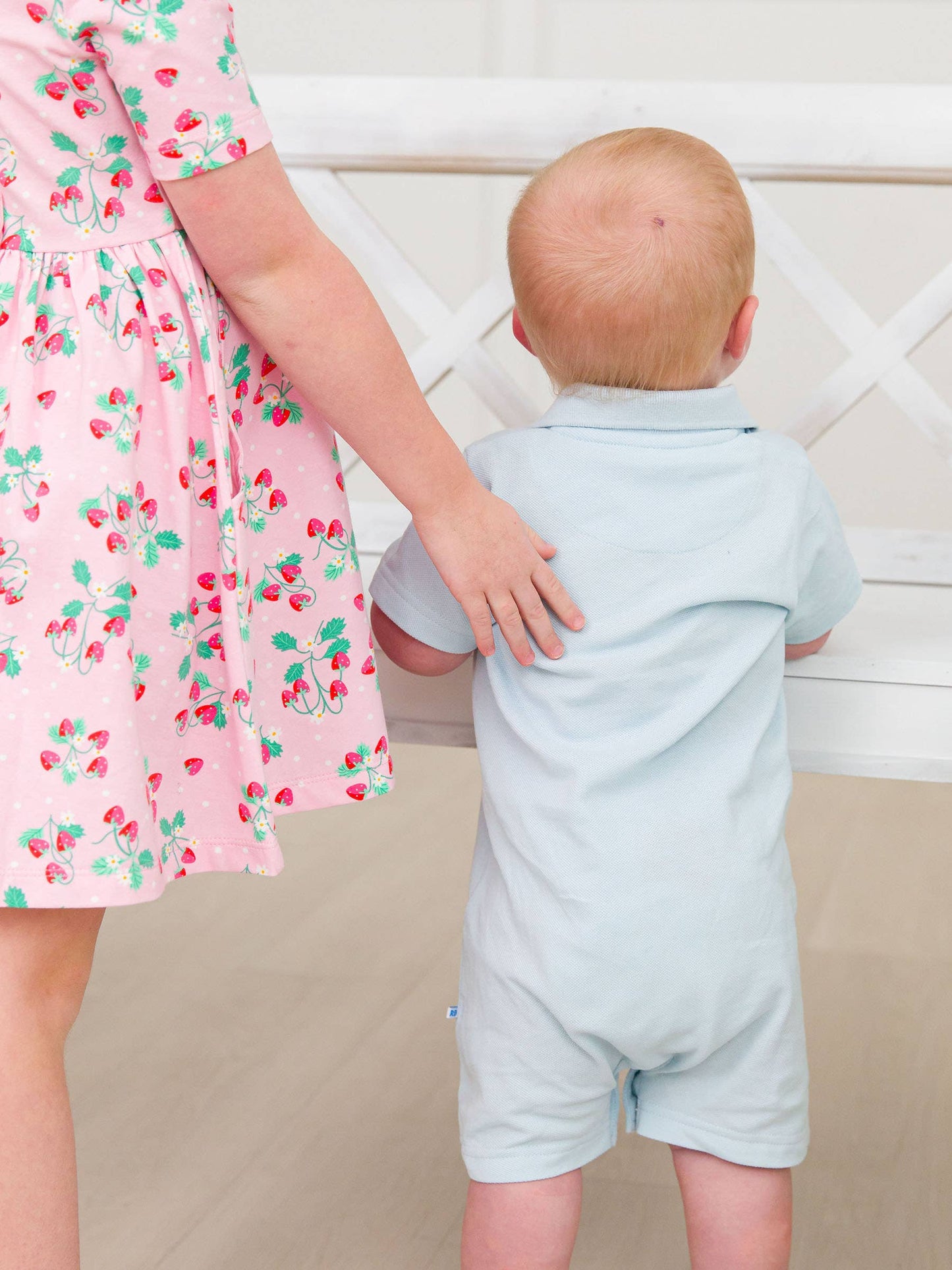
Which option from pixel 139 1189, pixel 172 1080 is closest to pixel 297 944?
pixel 172 1080

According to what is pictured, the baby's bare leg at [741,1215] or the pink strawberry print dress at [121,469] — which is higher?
the pink strawberry print dress at [121,469]

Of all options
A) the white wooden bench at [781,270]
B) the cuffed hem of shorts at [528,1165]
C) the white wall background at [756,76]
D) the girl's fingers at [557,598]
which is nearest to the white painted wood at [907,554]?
the white wooden bench at [781,270]

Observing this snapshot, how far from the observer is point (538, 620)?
2.70ft

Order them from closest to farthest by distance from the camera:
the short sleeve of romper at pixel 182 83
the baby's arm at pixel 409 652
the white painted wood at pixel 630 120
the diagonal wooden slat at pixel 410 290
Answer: the short sleeve of romper at pixel 182 83
the baby's arm at pixel 409 652
the white painted wood at pixel 630 120
the diagonal wooden slat at pixel 410 290

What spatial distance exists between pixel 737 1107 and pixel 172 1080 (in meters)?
0.71

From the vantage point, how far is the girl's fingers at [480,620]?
2.71 feet

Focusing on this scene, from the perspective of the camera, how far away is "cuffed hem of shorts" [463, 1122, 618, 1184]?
85 centimetres

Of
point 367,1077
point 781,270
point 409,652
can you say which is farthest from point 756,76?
point 409,652

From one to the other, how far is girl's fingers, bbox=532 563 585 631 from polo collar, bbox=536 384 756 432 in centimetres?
10

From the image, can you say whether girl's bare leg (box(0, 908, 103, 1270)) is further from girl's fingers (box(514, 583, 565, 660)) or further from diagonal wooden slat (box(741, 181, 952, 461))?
diagonal wooden slat (box(741, 181, 952, 461))

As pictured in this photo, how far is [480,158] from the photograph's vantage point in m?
1.16

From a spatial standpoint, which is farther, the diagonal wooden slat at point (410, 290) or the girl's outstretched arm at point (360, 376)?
the diagonal wooden slat at point (410, 290)

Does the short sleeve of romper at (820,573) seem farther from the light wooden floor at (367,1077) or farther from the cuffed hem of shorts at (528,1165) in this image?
the light wooden floor at (367,1077)

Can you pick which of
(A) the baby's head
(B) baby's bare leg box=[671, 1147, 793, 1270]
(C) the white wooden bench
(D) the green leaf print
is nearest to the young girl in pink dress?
(D) the green leaf print
